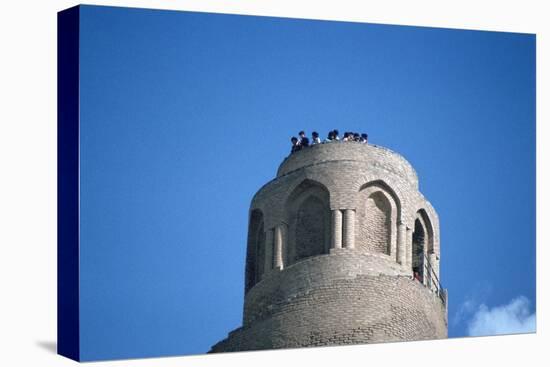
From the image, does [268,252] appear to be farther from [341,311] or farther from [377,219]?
[341,311]

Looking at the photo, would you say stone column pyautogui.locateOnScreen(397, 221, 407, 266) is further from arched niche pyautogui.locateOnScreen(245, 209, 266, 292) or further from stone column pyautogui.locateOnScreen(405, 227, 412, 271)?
arched niche pyautogui.locateOnScreen(245, 209, 266, 292)

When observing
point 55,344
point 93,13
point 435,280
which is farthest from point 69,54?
point 435,280

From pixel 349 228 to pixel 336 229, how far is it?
0.31 meters

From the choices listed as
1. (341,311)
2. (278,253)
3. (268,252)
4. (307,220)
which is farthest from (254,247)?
(341,311)

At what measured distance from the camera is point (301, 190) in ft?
151

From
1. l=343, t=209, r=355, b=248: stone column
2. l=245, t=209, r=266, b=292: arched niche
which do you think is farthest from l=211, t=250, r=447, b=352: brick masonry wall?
l=245, t=209, r=266, b=292: arched niche

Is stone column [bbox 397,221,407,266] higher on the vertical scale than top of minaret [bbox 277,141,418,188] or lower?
lower

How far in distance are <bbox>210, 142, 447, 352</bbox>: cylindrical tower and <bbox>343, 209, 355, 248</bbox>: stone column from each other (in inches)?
0.9

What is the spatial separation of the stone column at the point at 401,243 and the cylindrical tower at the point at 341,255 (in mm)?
23

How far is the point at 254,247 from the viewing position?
153 ft

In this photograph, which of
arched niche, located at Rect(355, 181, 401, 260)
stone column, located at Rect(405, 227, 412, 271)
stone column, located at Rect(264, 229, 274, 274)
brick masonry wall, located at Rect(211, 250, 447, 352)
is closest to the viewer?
brick masonry wall, located at Rect(211, 250, 447, 352)

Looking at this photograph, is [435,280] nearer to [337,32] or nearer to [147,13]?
[337,32]

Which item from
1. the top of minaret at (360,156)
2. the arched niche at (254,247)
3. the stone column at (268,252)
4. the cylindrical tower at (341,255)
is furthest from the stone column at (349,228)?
the arched niche at (254,247)

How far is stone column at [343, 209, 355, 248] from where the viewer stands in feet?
146
